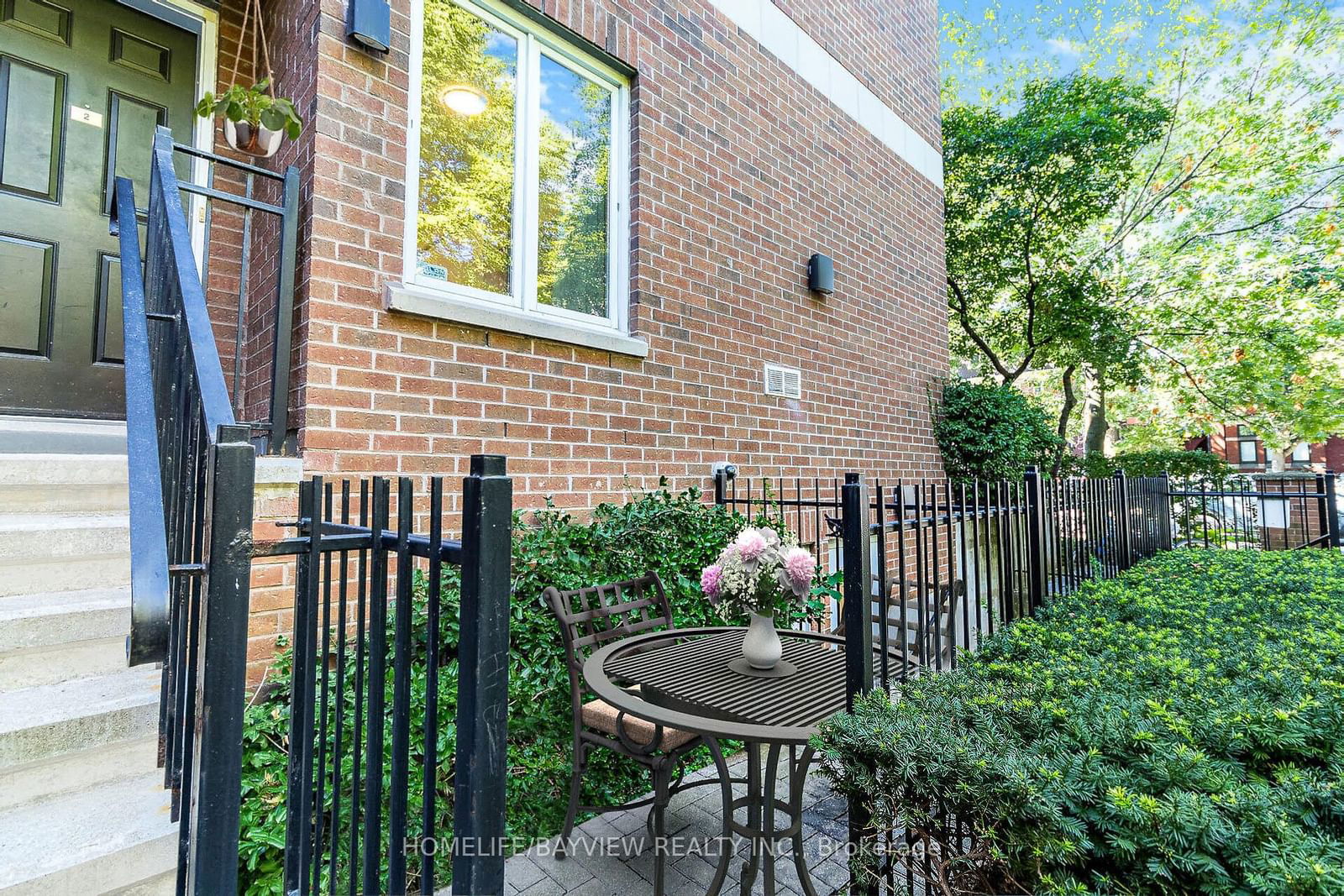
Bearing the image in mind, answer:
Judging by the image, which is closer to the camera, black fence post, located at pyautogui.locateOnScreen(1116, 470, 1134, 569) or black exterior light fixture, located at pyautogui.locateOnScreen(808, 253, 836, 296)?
black fence post, located at pyautogui.locateOnScreen(1116, 470, 1134, 569)

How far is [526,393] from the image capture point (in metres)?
3.36

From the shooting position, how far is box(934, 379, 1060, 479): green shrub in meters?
6.49

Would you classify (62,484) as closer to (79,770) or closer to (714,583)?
(79,770)

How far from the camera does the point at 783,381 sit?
4.89 m

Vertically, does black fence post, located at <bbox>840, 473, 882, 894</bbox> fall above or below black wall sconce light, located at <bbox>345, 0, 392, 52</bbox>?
below

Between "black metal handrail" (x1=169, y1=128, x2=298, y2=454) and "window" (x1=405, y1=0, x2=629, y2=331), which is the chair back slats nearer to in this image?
"black metal handrail" (x1=169, y1=128, x2=298, y2=454)

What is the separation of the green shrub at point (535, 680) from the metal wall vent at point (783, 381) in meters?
1.39

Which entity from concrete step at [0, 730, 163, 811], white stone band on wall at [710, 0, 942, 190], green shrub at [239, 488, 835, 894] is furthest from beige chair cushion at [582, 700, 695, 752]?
white stone band on wall at [710, 0, 942, 190]

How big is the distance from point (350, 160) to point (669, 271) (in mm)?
1943

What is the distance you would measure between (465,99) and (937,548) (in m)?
3.35

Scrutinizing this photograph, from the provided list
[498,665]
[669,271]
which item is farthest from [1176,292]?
[498,665]

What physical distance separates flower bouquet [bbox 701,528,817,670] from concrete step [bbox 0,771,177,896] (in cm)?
172

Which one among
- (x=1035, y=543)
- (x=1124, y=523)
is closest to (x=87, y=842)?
(x=1035, y=543)

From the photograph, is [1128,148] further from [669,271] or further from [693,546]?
[693,546]
